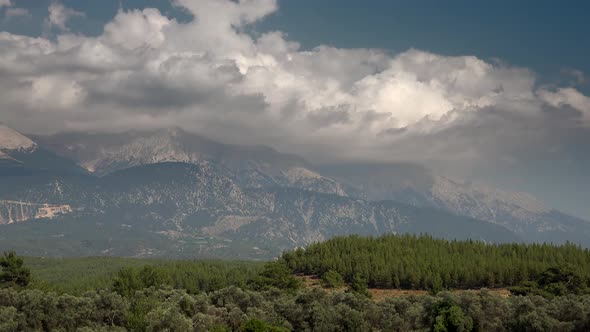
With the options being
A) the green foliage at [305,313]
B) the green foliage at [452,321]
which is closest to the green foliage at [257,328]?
the green foliage at [305,313]

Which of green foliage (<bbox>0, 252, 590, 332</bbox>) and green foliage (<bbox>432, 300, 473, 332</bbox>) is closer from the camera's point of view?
green foliage (<bbox>432, 300, 473, 332</bbox>)

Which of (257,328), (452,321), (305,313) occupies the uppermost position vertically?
(305,313)

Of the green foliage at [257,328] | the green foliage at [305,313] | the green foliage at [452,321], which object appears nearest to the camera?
the green foliage at [257,328]

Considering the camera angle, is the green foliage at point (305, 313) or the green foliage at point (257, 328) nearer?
the green foliage at point (257, 328)

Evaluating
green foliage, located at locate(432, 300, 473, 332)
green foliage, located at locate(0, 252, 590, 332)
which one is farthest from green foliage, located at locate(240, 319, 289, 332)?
green foliage, located at locate(432, 300, 473, 332)

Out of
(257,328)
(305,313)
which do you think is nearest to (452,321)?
(305,313)

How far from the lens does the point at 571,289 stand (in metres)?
198

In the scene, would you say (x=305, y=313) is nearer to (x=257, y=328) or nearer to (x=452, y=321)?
(x=257, y=328)

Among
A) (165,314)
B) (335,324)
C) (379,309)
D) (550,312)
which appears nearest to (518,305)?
(550,312)

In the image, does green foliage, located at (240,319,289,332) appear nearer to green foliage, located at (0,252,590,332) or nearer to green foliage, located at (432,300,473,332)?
green foliage, located at (0,252,590,332)

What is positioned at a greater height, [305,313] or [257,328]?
[305,313]

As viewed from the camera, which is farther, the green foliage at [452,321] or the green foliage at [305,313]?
the green foliage at [305,313]

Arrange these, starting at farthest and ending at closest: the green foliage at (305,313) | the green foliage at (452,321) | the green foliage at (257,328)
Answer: the green foliage at (305,313) → the green foliage at (452,321) → the green foliage at (257,328)

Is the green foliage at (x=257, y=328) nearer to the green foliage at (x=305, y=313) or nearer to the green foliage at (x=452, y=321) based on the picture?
the green foliage at (x=305, y=313)
